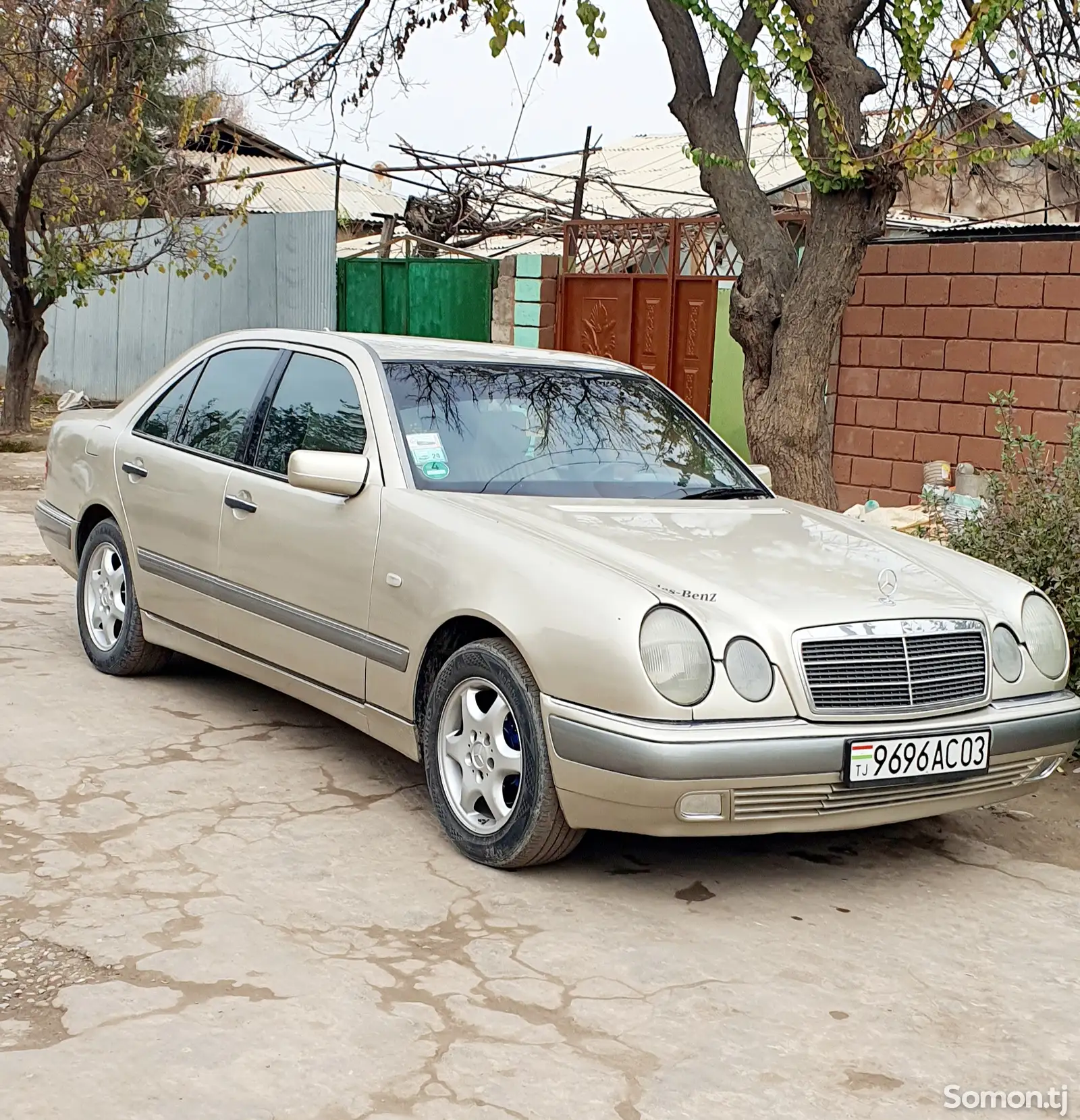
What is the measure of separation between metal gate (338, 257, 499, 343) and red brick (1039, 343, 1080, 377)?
5655 millimetres

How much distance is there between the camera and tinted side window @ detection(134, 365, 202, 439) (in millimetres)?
6121

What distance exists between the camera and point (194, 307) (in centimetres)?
1833

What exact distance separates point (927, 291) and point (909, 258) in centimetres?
27

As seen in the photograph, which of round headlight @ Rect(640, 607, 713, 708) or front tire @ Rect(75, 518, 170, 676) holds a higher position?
round headlight @ Rect(640, 607, 713, 708)

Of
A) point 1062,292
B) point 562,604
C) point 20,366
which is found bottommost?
point 562,604

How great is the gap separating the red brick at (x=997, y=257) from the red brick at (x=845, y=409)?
52.1 inches

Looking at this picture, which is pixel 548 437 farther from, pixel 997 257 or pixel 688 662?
pixel 997 257

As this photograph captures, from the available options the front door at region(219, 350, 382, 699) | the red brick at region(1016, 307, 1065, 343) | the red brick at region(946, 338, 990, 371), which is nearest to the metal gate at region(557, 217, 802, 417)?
the red brick at region(946, 338, 990, 371)

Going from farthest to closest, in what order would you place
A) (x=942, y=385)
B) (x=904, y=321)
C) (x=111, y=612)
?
(x=904, y=321)
(x=942, y=385)
(x=111, y=612)

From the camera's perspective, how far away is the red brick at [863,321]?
1051cm

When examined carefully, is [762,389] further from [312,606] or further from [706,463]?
[312,606]

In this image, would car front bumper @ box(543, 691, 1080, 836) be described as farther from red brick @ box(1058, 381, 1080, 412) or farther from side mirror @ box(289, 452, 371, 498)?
red brick @ box(1058, 381, 1080, 412)

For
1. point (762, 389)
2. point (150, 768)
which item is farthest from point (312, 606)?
point (762, 389)

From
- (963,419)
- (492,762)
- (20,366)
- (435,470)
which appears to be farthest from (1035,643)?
(20,366)
